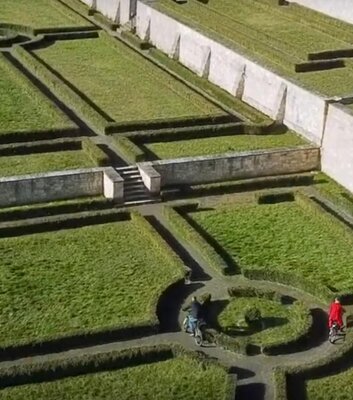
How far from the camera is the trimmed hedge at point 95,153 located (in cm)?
2692

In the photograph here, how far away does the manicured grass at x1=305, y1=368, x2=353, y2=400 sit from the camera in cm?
1747

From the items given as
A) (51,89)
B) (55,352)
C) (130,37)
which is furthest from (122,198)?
(130,37)

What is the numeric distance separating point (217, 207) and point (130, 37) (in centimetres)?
1832

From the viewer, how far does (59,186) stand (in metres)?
25.4

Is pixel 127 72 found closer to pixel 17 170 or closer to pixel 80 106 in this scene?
pixel 80 106

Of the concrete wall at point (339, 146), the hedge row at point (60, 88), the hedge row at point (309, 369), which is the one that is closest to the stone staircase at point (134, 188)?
the hedge row at point (60, 88)

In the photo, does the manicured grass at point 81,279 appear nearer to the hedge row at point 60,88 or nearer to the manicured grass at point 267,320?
the manicured grass at point 267,320

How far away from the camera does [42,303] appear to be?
66.1 ft

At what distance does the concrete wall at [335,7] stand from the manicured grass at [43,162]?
17837 mm

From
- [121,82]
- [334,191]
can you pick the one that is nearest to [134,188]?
[334,191]

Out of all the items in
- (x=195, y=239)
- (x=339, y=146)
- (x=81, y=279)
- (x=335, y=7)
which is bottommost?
(x=81, y=279)

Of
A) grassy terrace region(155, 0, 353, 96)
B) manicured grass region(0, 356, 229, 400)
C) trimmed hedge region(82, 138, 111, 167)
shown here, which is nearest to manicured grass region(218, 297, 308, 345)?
manicured grass region(0, 356, 229, 400)

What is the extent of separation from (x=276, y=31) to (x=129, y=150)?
14.0 metres

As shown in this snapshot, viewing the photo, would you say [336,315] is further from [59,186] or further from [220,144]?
[220,144]
